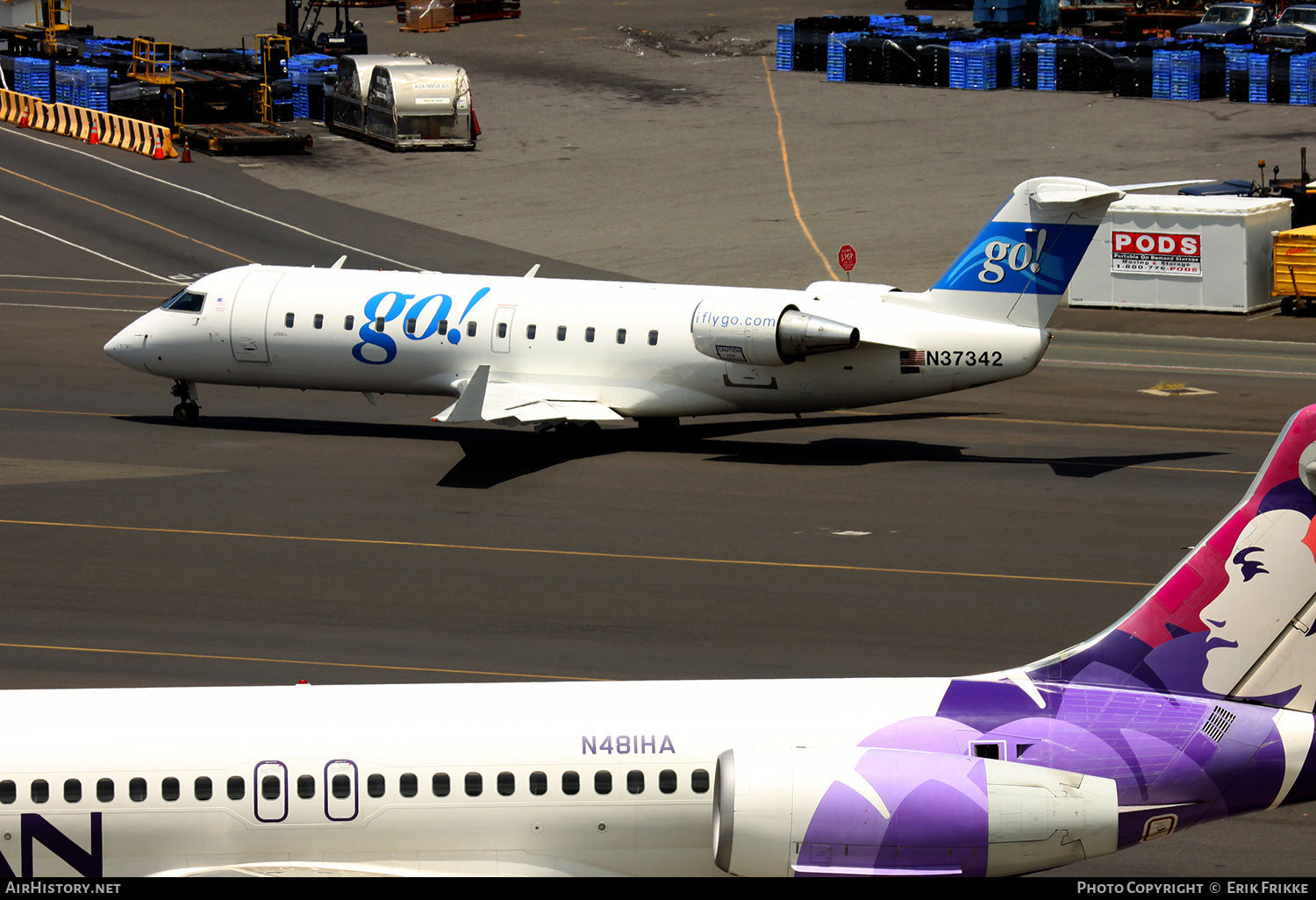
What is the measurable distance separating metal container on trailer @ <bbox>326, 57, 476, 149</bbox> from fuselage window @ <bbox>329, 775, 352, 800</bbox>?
6116cm

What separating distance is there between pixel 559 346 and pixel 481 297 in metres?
1.95

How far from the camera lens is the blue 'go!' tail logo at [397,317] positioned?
33.6m

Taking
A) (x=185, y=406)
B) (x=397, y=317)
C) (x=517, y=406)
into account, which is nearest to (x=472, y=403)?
(x=517, y=406)

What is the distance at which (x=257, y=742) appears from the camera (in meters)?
13.1

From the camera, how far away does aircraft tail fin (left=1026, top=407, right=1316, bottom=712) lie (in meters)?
13.3

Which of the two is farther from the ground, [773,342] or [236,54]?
[236,54]

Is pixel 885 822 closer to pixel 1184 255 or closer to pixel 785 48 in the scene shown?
pixel 1184 255

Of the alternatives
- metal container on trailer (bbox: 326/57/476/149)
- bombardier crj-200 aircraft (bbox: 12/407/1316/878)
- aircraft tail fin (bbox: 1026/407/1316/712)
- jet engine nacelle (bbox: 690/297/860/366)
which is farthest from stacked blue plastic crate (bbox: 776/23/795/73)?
bombardier crj-200 aircraft (bbox: 12/407/1316/878)

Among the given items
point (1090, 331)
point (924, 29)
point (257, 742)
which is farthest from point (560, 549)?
point (924, 29)

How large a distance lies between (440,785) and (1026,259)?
828 inches

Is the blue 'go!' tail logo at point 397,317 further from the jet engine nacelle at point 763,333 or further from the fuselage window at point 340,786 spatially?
the fuselage window at point 340,786

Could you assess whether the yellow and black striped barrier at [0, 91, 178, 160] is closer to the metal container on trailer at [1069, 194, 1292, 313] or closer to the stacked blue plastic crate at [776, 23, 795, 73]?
the stacked blue plastic crate at [776, 23, 795, 73]

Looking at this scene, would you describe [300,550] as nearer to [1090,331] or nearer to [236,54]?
[1090,331]

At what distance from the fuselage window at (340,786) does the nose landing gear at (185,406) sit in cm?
2444
